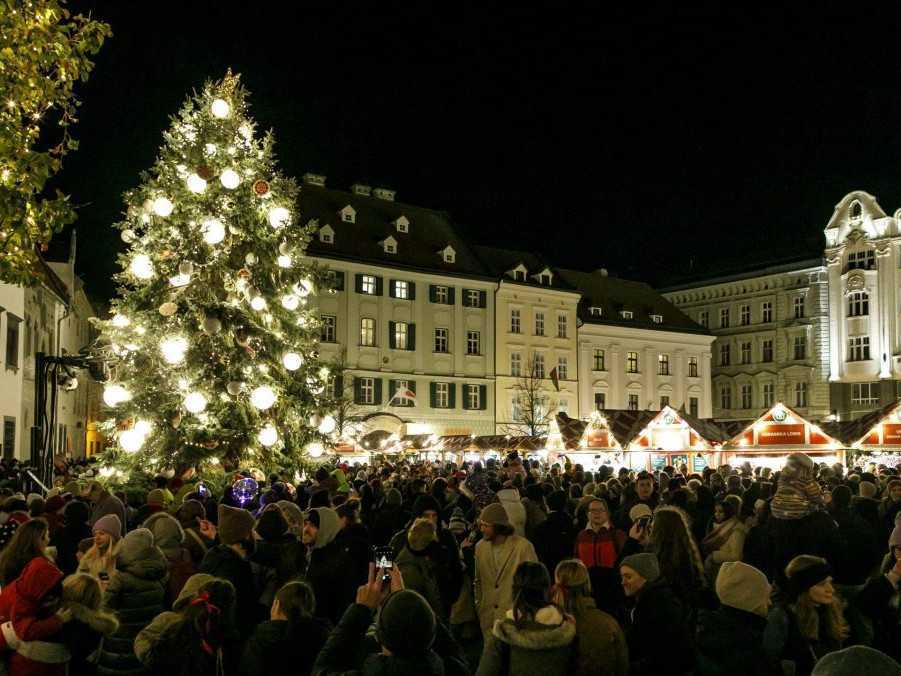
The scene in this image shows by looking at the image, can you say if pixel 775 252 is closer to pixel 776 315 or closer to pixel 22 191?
pixel 776 315

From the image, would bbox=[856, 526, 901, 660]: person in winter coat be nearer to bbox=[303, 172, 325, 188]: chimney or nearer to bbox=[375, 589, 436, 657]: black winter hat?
bbox=[375, 589, 436, 657]: black winter hat

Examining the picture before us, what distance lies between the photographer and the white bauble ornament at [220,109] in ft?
54.7

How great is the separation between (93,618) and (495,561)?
3164 mm

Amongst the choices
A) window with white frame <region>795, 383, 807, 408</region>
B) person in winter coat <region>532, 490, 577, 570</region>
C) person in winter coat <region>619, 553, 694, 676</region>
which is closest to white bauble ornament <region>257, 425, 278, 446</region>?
person in winter coat <region>532, 490, 577, 570</region>

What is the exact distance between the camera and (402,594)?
4.27 meters

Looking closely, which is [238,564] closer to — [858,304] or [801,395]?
[858,304]

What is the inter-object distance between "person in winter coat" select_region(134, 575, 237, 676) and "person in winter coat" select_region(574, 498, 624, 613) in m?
3.48

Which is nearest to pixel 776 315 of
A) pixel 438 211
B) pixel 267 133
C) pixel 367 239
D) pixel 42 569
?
pixel 438 211

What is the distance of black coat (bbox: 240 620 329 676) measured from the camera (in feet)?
16.9

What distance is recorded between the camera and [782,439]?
83.0 feet

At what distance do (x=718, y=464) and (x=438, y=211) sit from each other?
33.6 m

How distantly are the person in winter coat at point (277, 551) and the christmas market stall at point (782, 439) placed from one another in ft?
64.9

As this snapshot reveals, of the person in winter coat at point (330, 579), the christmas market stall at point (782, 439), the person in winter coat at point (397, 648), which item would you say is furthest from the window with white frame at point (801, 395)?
the person in winter coat at point (397, 648)

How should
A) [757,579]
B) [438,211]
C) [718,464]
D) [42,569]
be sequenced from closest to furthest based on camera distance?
[757,579] → [42,569] → [718,464] → [438,211]
